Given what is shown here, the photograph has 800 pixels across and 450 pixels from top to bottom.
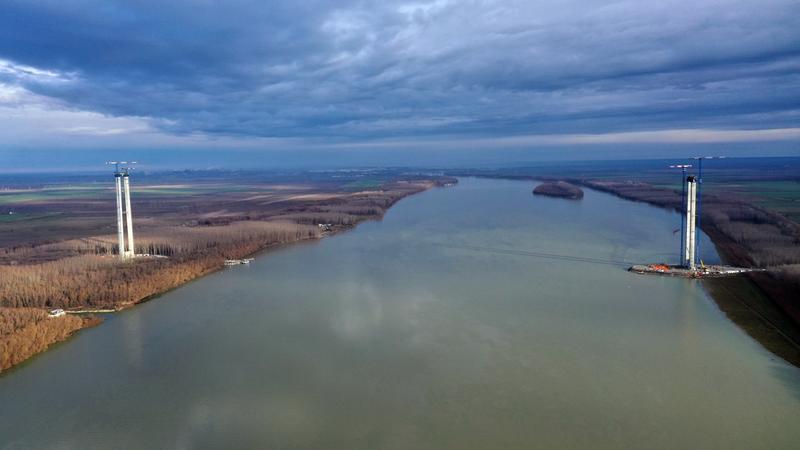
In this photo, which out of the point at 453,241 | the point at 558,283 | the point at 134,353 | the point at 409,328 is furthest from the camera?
the point at 453,241

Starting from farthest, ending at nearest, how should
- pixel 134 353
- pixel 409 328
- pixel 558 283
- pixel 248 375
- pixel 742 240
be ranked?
1. pixel 742 240
2. pixel 558 283
3. pixel 409 328
4. pixel 134 353
5. pixel 248 375

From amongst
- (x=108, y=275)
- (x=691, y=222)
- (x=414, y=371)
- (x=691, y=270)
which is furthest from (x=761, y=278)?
(x=108, y=275)

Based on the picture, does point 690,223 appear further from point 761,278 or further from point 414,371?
point 414,371

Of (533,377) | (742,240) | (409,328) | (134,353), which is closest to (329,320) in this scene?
(409,328)

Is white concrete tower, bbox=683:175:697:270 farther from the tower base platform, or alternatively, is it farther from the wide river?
the wide river

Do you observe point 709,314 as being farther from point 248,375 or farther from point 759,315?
point 248,375

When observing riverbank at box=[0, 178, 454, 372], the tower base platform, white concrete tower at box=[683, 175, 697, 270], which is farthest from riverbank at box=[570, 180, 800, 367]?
riverbank at box=[0, 178, 454, 372]
